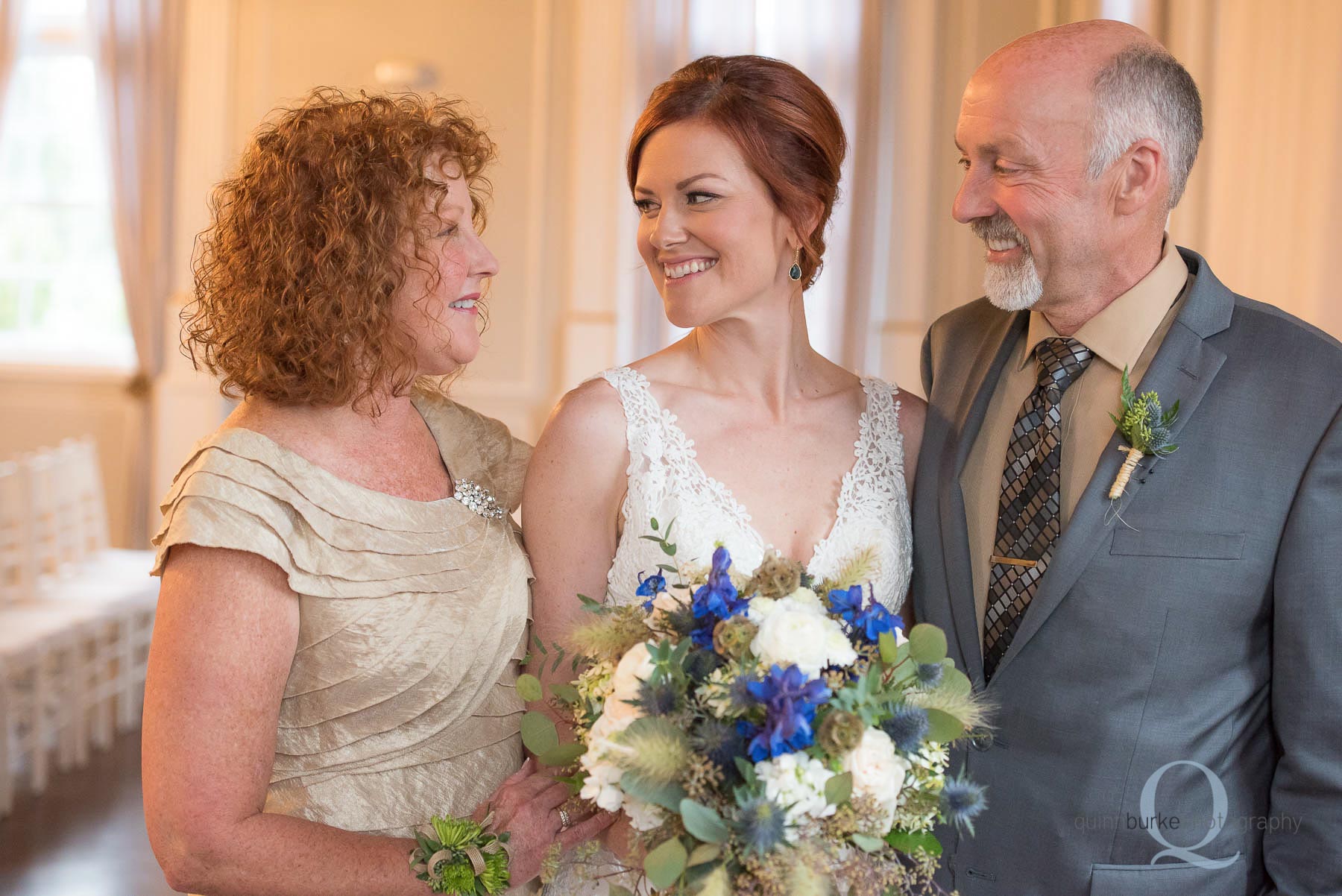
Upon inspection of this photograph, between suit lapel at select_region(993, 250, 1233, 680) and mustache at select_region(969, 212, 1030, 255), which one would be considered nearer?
suit lapel at select_region(993, 250, 1233, 680)

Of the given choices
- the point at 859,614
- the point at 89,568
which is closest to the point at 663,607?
the point at 859,614

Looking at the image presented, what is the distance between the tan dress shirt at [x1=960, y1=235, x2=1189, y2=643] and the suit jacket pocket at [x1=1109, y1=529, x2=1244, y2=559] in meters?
0.13

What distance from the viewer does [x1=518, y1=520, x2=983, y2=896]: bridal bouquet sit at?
1470 millimetres

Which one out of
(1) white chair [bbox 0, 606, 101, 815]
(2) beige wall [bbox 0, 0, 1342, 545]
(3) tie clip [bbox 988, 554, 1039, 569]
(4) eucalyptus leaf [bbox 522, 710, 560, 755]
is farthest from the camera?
(2) beige wall [bbox 0, 0, 1342, 545]

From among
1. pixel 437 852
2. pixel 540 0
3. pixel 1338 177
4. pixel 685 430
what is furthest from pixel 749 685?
pixel 540 0

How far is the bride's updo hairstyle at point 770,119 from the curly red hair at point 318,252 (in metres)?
0.56

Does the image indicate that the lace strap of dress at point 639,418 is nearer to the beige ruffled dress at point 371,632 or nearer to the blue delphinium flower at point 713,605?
the beige ruffled dress at point 371,632

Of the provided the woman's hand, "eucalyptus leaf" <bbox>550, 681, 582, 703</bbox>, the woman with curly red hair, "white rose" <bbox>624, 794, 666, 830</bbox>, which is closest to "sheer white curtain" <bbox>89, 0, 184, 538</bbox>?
the woman with curly red hair

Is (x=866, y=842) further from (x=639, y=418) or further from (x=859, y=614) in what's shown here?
(x=639, y=418)

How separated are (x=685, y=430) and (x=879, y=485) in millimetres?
403

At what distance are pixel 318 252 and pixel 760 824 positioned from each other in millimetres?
1091

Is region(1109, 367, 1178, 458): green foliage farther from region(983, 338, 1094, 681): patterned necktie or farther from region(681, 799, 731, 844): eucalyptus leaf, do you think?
region(681, 799, 731, 844): eucalyptus leaf

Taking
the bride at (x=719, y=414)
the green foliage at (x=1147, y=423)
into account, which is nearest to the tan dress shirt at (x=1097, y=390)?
the green foliage at (x=1147, y=423)

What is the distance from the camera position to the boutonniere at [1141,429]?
194 centimetres
